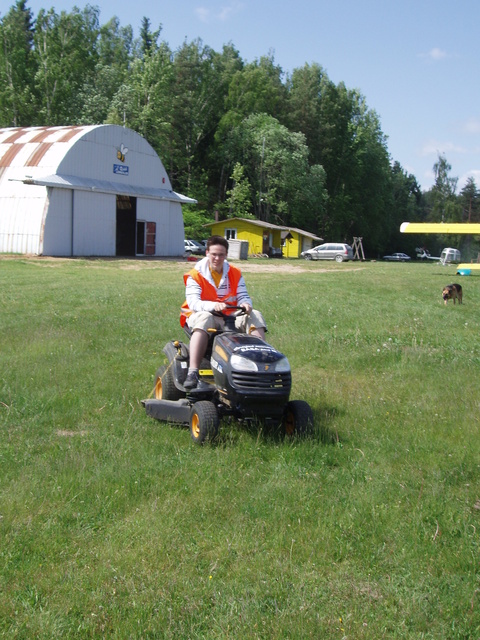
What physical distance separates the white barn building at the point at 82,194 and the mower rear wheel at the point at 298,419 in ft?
88.5

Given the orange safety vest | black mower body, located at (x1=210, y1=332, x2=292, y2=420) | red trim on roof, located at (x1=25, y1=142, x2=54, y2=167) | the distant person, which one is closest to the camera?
black mower body, located at (x1=210, y1=332, x2=292, y2=420)

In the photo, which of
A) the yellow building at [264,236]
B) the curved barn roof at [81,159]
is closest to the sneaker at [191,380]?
the curved barn roof at [81,159]

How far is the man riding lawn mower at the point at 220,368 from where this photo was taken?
539 centimetres

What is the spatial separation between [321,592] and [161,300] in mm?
11713

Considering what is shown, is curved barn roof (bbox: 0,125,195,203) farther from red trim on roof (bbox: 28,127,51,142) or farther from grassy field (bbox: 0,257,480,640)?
grassy field (bbox: 0,257,480,640)

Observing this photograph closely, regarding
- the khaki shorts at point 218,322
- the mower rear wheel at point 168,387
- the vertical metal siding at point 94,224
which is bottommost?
the mower rear wheel at point 168,387

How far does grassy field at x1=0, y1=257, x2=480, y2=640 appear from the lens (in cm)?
323

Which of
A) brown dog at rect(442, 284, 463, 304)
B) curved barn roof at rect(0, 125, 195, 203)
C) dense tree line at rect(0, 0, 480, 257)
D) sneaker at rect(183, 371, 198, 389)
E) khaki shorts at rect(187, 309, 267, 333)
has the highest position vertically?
dense tree line at rect(0, 0, 480, 257)

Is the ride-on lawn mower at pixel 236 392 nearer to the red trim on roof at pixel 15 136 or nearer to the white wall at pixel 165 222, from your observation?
the red trim on roof at pixel 15 136

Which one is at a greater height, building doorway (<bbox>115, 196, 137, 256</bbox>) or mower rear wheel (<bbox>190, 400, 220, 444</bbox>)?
building doorway (<bbox>115, 196, 137, 256</bbox>)

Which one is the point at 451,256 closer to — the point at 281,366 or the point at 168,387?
the point at 168,387

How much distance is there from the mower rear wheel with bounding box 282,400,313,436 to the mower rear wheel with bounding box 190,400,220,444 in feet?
2.30

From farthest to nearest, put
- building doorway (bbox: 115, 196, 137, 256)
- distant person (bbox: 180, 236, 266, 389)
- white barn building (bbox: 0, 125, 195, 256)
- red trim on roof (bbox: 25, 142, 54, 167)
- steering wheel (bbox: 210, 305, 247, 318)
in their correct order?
building doorway (bbox: 115, 196, 137, 256) < red trim on roof (bbox: 25, 142, 54, 167) < white barn building (bbox: 0, 125, 195, 256) < steering wheel (bbox: 210, 305, 247, 318) < distant person (bbox: 180, 236, 266, 389)

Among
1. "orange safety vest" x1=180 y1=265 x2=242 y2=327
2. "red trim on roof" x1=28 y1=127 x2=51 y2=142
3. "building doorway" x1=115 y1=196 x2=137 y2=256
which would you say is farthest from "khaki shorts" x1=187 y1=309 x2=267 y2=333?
"building doorway" x1=115 y1=196 x2=137 y2=256
